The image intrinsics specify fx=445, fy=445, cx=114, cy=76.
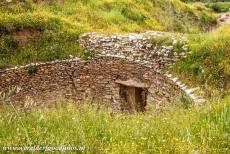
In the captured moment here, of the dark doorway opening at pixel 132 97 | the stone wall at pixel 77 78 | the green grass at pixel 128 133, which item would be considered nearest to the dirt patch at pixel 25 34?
the stone wall at pixel 77 78

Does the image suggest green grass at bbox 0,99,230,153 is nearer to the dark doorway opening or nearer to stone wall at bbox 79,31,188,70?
stone wall at bbox 79,31,188,70

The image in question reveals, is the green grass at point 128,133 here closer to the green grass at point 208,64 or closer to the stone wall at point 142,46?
the green grass at point 208,64

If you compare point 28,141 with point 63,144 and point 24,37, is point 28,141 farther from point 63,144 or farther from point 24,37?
point 24,37

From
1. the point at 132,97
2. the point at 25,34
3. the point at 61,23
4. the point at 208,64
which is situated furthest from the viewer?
the point at 61,23

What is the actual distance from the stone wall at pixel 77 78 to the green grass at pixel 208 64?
1.38 m

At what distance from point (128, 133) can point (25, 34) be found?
33.6ft

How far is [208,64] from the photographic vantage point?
12.4 metres

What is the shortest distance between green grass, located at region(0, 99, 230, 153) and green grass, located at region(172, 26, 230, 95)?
514 cm

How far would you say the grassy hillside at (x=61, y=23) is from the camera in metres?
14.8

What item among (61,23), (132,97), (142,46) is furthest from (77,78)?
(61,23)

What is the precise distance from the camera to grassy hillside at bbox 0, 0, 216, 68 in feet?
48.5

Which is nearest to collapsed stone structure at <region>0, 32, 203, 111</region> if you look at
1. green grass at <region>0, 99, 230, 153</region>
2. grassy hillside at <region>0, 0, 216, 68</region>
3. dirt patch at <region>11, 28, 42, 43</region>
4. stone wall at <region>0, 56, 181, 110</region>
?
Result: stone wall at <region>0, 56, 181, 110</region>

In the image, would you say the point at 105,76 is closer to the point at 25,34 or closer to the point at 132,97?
the point at 132,97

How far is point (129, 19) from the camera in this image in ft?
59.2
